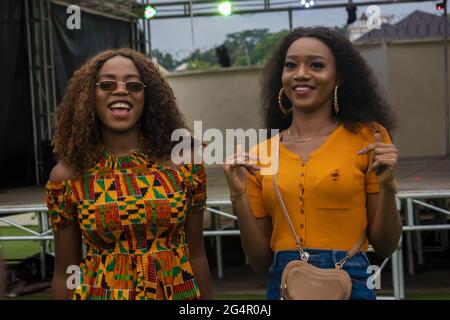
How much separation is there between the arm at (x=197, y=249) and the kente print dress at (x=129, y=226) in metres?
0.09

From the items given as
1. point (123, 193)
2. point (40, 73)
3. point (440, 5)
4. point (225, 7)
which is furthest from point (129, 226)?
point (440, 5)

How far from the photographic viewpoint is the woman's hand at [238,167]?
2.21 metres

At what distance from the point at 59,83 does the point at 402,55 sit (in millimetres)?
7147

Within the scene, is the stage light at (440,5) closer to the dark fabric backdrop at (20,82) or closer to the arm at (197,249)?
the dark fabric backdrop at (20,82)

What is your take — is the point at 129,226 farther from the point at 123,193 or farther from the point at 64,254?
the point at 64,254

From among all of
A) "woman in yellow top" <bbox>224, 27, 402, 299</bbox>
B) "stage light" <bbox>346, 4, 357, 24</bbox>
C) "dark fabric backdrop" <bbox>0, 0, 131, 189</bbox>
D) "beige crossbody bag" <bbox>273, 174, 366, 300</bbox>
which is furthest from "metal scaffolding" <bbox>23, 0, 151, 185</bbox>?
"beige crossbody bag" <bbox>273, 174, 366, 300</bbox>

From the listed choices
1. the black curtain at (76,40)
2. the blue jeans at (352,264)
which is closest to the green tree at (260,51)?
the black curtain at (76,40)

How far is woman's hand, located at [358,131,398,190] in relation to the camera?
2059mm

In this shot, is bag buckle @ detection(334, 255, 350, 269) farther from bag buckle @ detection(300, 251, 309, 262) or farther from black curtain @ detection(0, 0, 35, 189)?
black curtain @ detection(0, 0, 35, 189)

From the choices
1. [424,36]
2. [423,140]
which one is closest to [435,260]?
[423,140]

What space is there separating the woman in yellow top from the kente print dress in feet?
0.86

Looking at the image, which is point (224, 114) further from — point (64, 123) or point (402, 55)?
point (64, 123)
